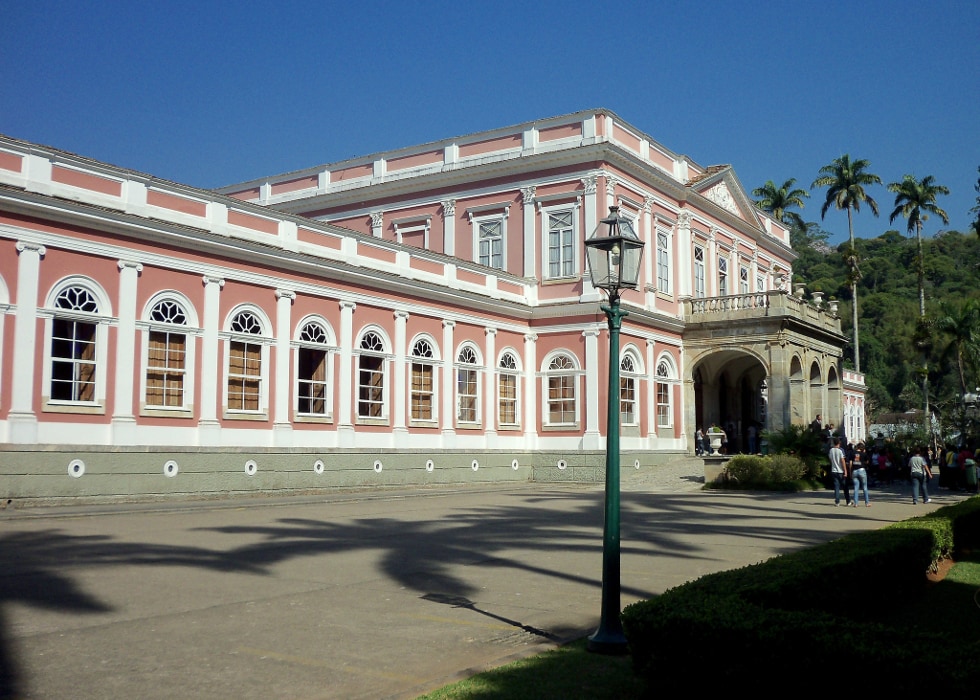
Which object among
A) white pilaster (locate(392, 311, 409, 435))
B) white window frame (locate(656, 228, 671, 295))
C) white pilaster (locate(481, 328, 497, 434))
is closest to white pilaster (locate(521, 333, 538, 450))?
white pilaster (locate(481, 328, 497, 434))

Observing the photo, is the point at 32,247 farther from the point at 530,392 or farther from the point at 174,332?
the point at 530,392

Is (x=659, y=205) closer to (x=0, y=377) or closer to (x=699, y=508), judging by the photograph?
(x=699, y=508)

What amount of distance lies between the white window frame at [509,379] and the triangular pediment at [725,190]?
33.9 feet

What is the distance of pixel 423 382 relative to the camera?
27.1 m

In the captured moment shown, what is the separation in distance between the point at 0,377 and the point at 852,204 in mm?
50466

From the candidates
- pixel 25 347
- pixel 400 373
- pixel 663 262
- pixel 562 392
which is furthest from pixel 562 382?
pixel 25 347

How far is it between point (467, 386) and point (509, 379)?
232cm

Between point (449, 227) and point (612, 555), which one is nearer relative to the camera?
point (612, 555)

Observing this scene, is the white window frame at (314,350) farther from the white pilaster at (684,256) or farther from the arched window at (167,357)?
the white pilaster at (684,256)

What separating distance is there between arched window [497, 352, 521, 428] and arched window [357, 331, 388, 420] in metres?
5.43

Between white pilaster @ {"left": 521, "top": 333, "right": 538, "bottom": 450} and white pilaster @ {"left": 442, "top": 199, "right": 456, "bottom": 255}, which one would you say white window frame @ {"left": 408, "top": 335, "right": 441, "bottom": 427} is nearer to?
white pilaster @ {"left": 521, "top": 333, "right": 538, "bottom": 450}

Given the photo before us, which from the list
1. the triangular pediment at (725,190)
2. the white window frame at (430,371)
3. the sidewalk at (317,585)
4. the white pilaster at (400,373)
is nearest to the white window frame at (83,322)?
the sidewalk at (317,585)

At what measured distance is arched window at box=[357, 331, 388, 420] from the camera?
25.0 metres

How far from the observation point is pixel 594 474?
97.2 feet
